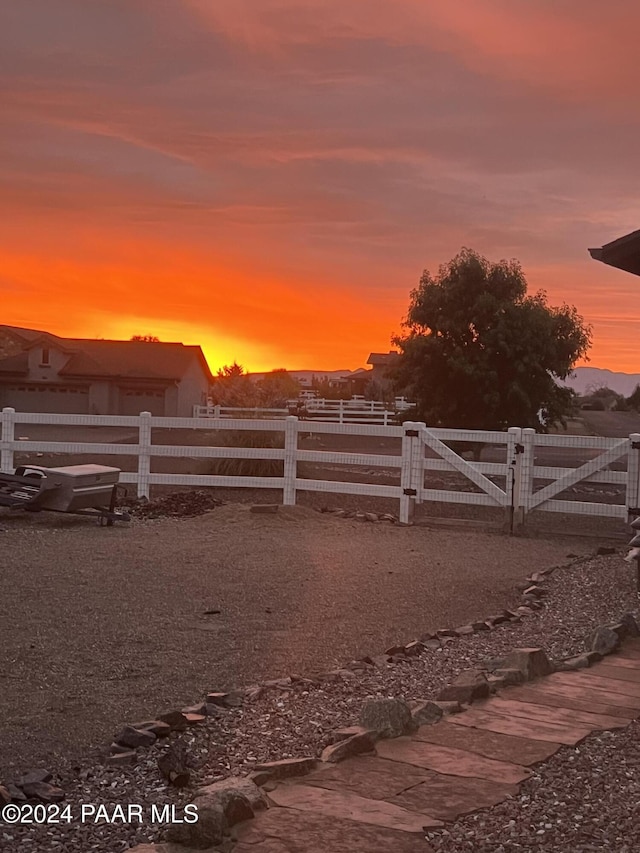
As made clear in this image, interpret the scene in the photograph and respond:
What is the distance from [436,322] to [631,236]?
23.0 metres

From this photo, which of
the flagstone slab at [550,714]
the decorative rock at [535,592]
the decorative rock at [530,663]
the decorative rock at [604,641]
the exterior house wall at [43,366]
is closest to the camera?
the flagstone slab at [550,714]

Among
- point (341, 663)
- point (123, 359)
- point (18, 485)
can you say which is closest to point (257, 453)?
point (18, 485)

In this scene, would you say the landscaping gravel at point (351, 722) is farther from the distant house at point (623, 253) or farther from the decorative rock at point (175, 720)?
the distant house at point (623, 253)

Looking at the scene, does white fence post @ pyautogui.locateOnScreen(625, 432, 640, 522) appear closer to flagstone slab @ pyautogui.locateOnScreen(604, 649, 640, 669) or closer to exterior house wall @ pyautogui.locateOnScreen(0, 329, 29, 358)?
flagstone slab @ pyautogui.locateOnScreen(604, 649, 640, 669)

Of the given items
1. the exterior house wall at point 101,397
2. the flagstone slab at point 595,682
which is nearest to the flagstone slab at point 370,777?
the flagstone slab at point 595,682

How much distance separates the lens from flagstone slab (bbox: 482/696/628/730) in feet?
16.7

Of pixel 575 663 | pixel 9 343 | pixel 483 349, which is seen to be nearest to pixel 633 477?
pixel 575 663

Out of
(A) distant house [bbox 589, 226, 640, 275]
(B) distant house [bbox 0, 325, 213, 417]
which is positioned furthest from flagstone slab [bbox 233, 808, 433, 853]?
A: (B) distant house [bbox 0, 325, 213, 417]

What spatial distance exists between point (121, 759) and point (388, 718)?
1277 mm

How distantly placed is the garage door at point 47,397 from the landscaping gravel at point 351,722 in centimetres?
5335

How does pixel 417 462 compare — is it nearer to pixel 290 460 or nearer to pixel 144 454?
pixel 290 460

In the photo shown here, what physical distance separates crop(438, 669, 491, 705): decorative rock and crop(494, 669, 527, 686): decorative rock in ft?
0.76

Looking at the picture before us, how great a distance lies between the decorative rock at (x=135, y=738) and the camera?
4.96m

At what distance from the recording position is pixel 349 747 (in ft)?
14.8
